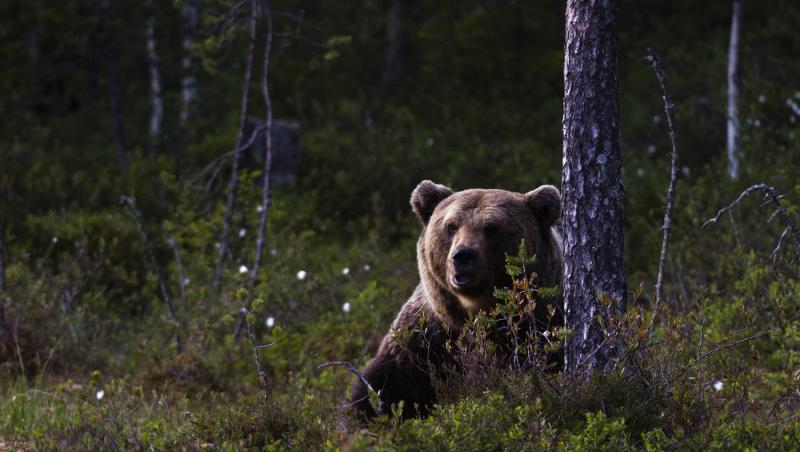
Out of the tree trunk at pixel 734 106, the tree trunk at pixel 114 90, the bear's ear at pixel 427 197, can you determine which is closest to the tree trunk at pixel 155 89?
the tree trunk at pixel 114 90

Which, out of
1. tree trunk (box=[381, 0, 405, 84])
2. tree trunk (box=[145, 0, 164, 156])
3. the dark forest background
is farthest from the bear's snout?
tree trunk (box=[381, 0, 405, 84])

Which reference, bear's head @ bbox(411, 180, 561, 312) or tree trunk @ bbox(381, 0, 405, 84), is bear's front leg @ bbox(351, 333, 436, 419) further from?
tree trunk @ bbox(381, 0, 405, 84)

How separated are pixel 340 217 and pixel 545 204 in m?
6.81

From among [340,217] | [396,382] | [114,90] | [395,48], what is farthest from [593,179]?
[395,48]

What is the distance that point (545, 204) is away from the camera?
557cm

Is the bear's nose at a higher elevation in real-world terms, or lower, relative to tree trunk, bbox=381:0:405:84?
higher

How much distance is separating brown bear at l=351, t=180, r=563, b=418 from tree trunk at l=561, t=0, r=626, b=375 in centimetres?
58

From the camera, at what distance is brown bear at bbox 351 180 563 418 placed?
17.6 feet

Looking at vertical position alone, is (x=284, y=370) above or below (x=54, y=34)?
below

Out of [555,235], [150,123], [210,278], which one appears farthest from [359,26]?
[555,235]

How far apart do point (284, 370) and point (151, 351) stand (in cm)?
104

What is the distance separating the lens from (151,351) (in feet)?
24.5

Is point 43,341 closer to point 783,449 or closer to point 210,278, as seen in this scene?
point 210,278

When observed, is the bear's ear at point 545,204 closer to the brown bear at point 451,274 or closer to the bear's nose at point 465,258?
the brown bear at point 451,274
